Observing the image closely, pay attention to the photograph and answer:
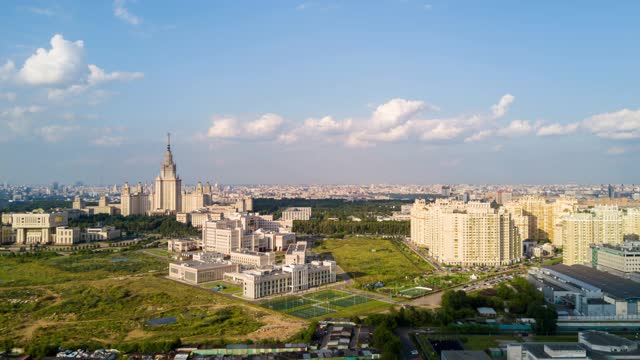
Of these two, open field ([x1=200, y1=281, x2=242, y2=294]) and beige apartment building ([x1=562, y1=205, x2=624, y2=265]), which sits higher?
beige apartment building ([x1=562, y1=205, x2=624, y2=265])

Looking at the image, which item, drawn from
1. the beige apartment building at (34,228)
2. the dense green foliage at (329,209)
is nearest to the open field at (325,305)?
the beige apartment building at (34,228)

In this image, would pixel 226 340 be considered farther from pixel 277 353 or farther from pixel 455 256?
pixel 455 256

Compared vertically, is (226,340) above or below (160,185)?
below

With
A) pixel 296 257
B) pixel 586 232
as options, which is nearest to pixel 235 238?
pixel 296 257

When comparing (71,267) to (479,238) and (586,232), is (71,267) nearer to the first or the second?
(479,238)

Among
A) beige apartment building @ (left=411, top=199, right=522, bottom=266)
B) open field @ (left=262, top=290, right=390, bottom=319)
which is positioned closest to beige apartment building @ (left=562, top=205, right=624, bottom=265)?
beige apartment building @ (left=411, top=199, right=522, bottom=266)

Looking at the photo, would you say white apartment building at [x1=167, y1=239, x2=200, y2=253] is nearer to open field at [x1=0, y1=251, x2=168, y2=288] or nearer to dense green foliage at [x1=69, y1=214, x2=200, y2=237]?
open field at [x1=0, y1=251, x2=168, y2=288]

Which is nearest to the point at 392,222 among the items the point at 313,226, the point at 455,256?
the point at 313,226
